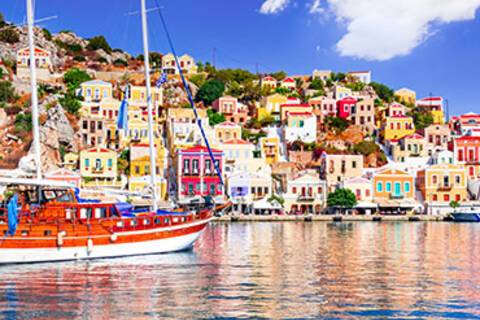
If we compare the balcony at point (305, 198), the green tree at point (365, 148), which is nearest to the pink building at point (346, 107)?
the green tree at point (365, 148)

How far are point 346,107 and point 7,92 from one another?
50.9 metres

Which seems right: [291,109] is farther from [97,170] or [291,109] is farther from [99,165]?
[97,170]

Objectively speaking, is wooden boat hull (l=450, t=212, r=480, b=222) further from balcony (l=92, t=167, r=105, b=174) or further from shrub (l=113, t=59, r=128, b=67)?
shrub (l=113, t=59, r=128, b=67)

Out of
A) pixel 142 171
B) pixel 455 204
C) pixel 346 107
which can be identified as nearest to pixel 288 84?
pixel 346 107

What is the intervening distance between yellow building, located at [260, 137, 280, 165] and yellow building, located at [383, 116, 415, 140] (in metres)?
18.8

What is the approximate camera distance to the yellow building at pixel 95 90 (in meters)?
88.9

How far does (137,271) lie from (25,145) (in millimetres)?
56104

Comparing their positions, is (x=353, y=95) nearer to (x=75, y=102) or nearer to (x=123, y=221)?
(x=75, y=102)

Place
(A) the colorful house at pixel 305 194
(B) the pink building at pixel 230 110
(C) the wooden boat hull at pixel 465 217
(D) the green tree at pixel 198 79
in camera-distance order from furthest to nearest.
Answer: (D) the green tree at pixel 198 79
(B) the pink building at pixel 230 110
(A) the colorful house at pixel 305 194
(C) the wooden boat hull at pixel 465 217

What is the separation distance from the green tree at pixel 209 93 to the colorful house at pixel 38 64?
24718mm

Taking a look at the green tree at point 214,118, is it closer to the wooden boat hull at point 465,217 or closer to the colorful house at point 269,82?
the colorful house at point 269,82

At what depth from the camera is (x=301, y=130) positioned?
272 ft

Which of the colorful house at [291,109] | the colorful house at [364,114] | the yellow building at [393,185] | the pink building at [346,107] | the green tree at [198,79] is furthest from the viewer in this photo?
the green tree at [198,79]

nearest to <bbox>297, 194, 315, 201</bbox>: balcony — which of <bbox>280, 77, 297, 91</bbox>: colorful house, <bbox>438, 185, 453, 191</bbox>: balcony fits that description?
<bbox>438, 185, 453, 191</bbox>: balcony
